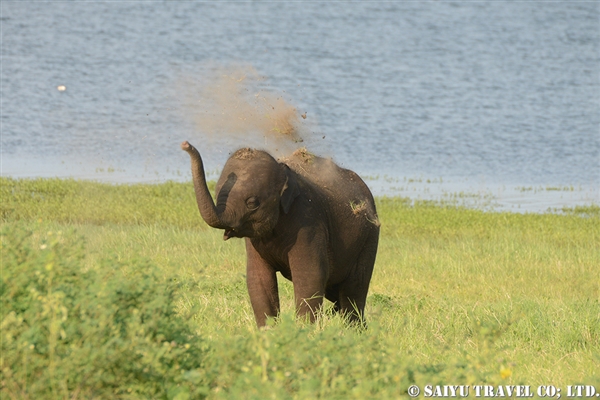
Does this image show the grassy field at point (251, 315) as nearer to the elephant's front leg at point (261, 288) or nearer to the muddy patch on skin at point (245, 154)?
the elephant's front leg at point (261, 288)

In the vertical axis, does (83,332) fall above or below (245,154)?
above

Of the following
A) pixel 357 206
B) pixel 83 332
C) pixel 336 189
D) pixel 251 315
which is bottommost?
pixel 251 315

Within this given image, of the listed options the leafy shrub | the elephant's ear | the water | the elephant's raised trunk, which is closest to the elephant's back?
the water

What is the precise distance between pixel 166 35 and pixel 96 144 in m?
16.3

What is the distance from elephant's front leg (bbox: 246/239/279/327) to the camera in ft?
26.3

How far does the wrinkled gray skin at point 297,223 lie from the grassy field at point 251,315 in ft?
0.89

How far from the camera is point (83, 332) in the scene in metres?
4.79

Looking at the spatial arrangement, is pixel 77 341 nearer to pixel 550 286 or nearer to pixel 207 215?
pixel 207 215

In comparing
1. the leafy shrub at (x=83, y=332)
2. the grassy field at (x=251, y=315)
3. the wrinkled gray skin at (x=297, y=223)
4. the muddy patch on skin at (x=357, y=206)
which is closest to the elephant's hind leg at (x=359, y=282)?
the wrinkled gray skin at (x=297, y=223)

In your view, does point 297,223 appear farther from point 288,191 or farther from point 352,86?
point 352,86

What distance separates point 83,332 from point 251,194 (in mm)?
2891

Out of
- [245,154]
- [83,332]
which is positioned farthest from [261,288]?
[83,332]

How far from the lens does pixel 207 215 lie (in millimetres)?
7148

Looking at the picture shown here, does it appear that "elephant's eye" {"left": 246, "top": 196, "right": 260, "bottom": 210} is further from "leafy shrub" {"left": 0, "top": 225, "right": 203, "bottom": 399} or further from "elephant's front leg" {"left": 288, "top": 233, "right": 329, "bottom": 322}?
"leafy shrub" {"left": 0, "top": 225, "right": 203, "bottom": 399}
